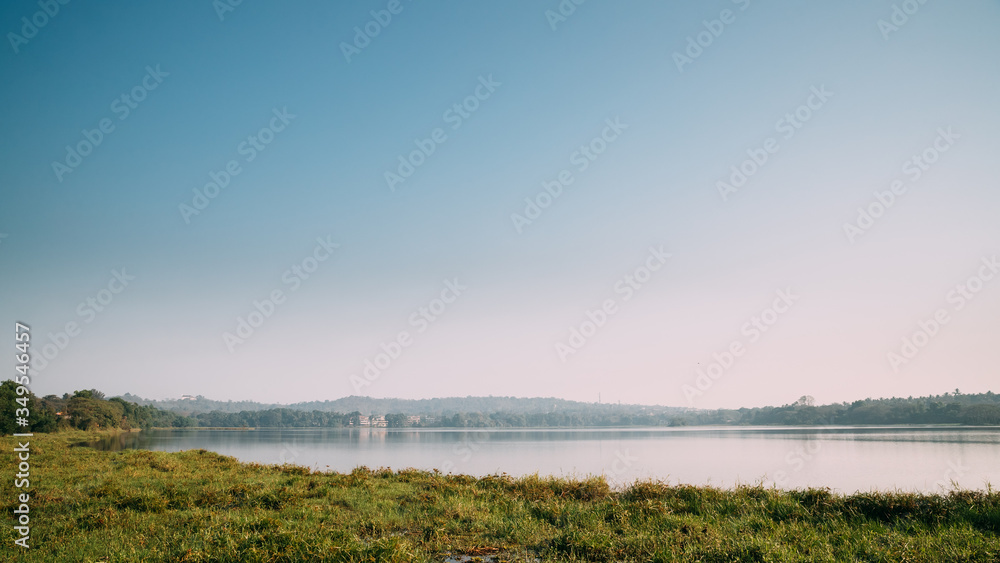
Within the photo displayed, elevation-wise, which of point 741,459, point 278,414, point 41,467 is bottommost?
point 278,414

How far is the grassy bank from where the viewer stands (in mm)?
8203

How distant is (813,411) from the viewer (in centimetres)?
14962

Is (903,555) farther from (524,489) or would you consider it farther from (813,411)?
(813,411)

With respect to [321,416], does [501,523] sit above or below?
above

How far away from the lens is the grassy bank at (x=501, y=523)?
820 cm

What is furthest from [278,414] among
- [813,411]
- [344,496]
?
[344,496]

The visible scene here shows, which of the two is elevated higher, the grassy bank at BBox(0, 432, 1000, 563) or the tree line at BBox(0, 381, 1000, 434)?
the grassy bank at BBox(0, 432, 1000, 563)

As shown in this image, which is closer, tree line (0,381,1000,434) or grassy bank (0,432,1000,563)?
grassy bank (0,432,1000,563)

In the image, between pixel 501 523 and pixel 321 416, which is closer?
pixel 501 523

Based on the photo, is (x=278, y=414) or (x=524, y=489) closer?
(x=524, y=489)

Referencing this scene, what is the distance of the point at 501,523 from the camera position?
1076 cm

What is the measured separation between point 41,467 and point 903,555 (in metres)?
28.0

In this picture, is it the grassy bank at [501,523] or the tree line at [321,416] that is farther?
the tree line at [321,416]

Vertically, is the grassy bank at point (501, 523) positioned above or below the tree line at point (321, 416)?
above
